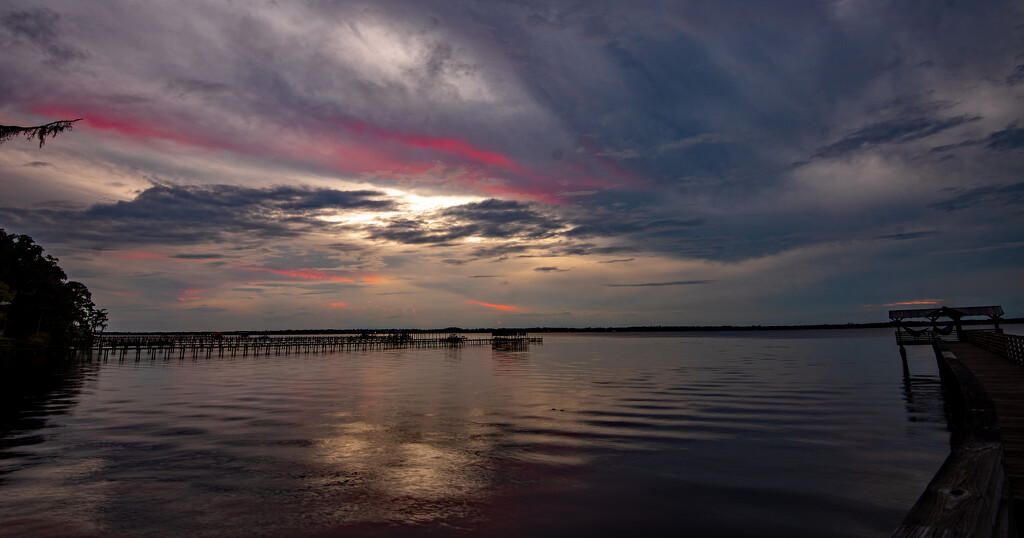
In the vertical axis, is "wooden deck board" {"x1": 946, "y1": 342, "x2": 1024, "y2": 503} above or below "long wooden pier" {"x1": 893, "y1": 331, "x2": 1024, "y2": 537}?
below

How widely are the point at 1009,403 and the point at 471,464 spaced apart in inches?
541

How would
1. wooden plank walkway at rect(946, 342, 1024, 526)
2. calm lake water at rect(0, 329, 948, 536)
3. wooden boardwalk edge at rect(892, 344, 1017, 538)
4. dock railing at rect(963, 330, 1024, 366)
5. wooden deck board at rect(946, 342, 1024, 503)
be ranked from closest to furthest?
wooden boardwalk edge at rect(892, 344, 1017, 538), wooden plank walkway at rect(946, 342, 1024, 526), wooden deck board at rect(946, 342, 1024, 503), calm lake water at rect(0, 329, 948, 536), dock railing at rect(963, 330, 1024, 366)

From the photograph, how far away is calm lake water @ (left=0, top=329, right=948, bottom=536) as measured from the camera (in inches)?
401

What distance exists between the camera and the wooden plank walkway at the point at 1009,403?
7.46m

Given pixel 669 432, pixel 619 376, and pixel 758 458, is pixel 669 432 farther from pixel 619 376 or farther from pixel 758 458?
pixel 619 376

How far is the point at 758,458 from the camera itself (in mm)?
14539

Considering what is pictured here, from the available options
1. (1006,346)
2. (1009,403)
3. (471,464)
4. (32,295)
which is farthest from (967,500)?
(32,295)

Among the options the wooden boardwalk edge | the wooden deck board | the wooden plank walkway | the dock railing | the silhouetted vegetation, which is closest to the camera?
the wooden boardwalk edge

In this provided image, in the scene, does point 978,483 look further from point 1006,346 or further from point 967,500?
point 1006,346

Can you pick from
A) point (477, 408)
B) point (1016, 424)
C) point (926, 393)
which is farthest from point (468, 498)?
point (926, 393)

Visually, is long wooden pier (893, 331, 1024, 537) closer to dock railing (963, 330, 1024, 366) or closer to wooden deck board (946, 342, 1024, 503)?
wooden deck board (946, 342, 1024, 503)

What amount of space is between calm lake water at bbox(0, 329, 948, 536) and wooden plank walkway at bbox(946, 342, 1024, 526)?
2234mm

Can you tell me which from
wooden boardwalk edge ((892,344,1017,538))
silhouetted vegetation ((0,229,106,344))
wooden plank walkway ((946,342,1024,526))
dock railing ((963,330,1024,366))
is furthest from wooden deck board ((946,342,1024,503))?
silhouetted vegetation ((0,229,106,344))

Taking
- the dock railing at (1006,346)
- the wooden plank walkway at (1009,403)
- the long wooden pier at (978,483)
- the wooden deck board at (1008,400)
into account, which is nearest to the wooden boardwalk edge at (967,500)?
the long wooden pier at (978,483)
